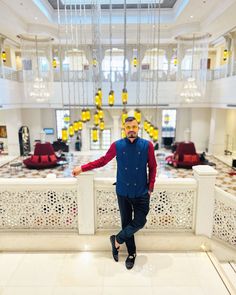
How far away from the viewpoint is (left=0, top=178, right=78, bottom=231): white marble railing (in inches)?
121

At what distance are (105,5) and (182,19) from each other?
3.32m

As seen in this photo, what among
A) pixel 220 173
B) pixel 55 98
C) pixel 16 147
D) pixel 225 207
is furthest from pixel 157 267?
pixel 16 147

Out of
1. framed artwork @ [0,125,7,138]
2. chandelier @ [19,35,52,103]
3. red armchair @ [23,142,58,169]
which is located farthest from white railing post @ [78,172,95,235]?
framed artwork @ [0,125,7,138]

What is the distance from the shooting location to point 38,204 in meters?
3.12

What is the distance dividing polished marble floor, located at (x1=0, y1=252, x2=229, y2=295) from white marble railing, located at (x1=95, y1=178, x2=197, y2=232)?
340 millimetres

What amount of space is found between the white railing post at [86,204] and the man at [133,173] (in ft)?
1.10

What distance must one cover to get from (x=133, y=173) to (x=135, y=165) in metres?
0.09

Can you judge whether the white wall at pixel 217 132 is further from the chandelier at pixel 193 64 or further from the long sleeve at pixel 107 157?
the long sleeve at pixel 107 157

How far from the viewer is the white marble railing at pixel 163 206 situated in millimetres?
3068

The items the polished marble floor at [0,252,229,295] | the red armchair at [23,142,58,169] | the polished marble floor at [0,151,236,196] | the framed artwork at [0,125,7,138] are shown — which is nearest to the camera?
the polished marble floor at [0,252,229,295]

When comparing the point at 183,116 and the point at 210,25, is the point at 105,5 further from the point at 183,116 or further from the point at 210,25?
the point at 183,116

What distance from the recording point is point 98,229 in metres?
3.16

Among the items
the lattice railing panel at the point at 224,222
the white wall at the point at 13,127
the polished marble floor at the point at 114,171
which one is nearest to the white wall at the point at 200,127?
the polished marble floor at the point at 114,171

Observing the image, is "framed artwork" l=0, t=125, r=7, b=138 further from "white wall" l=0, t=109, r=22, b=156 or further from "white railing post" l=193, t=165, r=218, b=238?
"white railing post" l=193, t=165, r=218, b=238
